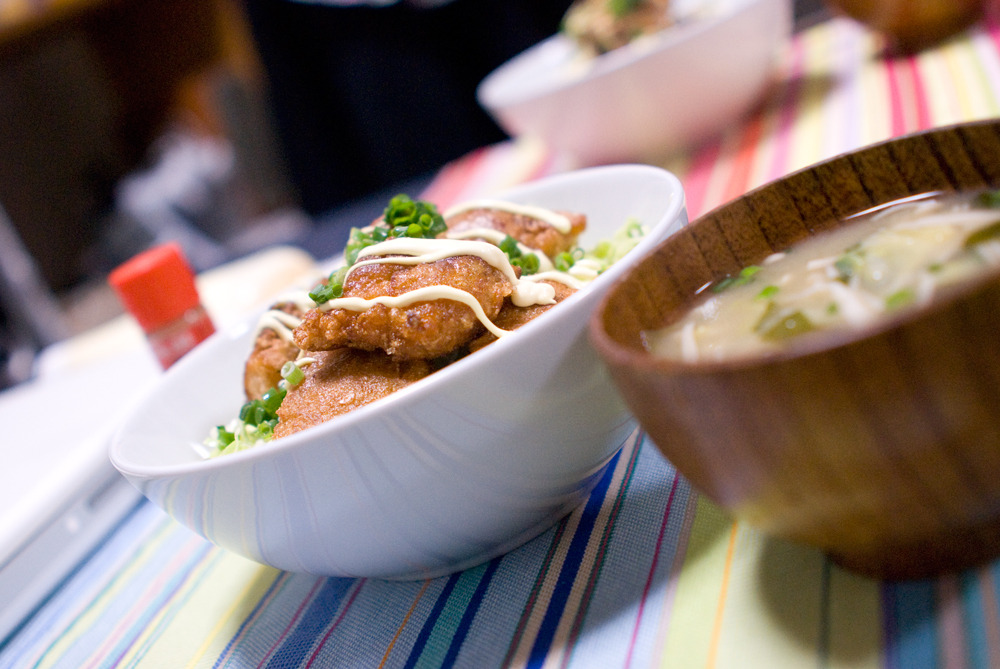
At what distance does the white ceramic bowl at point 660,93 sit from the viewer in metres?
2.01

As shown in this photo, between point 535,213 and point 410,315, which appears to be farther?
point 535,213

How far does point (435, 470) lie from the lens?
851 mm

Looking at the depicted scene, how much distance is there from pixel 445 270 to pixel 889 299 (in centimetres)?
58

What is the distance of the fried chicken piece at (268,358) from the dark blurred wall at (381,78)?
374 cm

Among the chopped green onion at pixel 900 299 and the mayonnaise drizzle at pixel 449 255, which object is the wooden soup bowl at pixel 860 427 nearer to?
the chopped green onion at pixel 900 299

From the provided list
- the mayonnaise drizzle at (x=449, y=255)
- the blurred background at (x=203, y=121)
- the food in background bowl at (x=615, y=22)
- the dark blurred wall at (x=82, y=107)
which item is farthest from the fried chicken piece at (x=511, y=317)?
the dark blurred wall at (x=82, y=107)

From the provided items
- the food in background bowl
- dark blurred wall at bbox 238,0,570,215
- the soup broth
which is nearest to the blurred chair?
dark blurred wall at bbox 238,0,570,215

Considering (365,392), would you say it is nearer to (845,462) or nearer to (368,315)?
(368,315)

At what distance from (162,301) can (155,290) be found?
0.03 metres

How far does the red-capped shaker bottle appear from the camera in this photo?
6.05 ft

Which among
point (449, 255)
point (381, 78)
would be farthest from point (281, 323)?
point (381, 78)

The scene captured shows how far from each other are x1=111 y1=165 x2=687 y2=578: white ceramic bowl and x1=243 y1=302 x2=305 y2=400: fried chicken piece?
0.96 ft

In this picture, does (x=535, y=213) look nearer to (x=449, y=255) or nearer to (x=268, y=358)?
(x=449, y=255)

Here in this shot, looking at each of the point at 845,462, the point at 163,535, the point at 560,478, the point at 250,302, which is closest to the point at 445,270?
the point at 560,478
